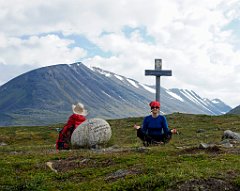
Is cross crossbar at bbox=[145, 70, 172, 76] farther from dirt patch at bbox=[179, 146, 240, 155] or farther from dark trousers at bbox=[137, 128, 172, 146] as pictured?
dirt patch at bbox=[179, 146, 240, 155]

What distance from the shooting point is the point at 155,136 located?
21.2 meters

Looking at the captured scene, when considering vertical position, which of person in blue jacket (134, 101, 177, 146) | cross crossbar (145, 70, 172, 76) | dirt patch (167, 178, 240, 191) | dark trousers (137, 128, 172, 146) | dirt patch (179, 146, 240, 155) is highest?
cross crossbar (145, 70, 172, 76)

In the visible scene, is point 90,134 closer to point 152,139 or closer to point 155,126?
point 152,139

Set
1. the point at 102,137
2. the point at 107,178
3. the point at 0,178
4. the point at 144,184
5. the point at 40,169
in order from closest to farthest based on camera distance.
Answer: the point at 144,184 → the point at 107,178 → the point at 0,178 → the point at 40,169 → the point at 102,137

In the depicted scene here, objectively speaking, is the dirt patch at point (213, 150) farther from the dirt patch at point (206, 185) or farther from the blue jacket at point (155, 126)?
the dirt patch at point (206, 185)

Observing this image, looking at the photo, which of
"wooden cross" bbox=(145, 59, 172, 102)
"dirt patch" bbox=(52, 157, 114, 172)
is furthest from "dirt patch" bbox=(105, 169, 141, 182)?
"wooden cross" bbox=(145, 59, 172, 102)

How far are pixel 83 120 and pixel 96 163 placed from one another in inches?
343

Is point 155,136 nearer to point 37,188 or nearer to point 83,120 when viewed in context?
point 83,120

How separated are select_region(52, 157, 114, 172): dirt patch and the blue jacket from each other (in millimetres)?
5189

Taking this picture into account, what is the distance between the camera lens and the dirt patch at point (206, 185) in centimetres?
1132

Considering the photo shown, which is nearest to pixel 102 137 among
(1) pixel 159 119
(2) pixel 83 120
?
(2) pixel 83 120

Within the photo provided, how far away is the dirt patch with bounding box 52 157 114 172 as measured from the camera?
15.7 m

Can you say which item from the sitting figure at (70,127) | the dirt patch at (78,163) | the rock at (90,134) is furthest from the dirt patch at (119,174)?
the sitting figure at (70,127)

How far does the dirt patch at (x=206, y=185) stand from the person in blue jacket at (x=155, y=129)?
8.92 meters
